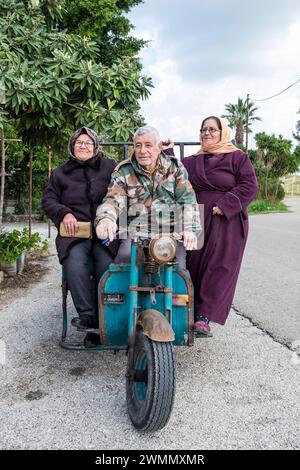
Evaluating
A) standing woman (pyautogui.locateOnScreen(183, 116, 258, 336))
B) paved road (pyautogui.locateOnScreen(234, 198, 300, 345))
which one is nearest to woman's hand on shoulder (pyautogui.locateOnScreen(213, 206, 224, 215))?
standing woman (pyautogui.locateOnScreen(183, 116, 258, 336))

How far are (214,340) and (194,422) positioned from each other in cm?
161

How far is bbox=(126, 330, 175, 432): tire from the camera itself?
255cm

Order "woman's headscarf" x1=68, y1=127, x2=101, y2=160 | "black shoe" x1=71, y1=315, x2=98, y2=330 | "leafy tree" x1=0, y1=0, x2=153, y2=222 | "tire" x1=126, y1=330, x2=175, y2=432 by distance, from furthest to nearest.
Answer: "leafy tree" x1=0, y1=0, x2=153, y2=222
"woman's headscarf" x1=68, y1=127, x2=101, y2=160
"black shoe" x1=71, y1=315, x2=98, y2=330
"tire" x1=126, y1=330, x2=175, y2=432

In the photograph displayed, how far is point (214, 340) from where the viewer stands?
4.38m

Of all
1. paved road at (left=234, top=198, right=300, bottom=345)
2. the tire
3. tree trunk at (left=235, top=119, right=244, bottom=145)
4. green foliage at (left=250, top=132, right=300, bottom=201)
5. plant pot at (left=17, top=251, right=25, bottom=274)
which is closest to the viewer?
the tire

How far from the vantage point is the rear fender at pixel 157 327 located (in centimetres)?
265

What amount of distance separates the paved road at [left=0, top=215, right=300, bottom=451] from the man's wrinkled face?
1.54m

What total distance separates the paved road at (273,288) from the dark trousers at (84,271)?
181cm

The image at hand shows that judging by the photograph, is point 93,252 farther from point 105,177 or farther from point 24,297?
point 24,297

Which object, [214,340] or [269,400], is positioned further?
[214,340]

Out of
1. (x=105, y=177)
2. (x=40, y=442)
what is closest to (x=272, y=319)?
(x=105, y=177)

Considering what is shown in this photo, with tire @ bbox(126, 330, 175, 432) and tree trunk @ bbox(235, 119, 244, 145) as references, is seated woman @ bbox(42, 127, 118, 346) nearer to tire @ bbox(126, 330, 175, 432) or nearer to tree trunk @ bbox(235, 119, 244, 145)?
tire @ bbox(126, 330, 175, 432)
